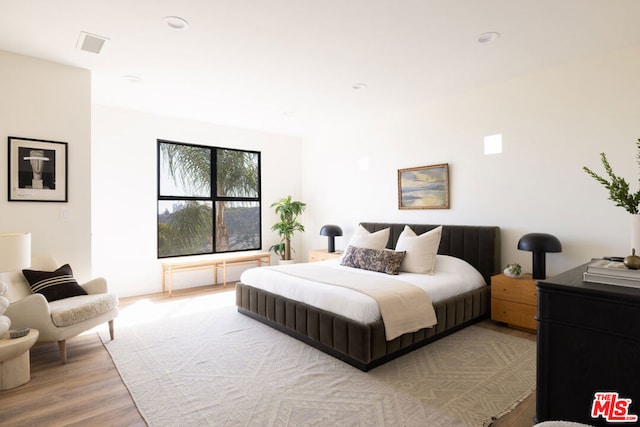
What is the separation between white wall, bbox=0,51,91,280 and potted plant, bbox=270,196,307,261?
319 centimetres

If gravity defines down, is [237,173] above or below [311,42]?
below

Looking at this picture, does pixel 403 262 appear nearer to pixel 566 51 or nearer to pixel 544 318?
pixel 544 318

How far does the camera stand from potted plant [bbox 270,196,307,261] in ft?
20.9

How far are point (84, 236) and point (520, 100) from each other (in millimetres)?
5054

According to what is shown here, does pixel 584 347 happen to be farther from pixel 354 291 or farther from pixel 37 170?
pixel 37 170

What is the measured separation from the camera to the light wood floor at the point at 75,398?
83.3 inches

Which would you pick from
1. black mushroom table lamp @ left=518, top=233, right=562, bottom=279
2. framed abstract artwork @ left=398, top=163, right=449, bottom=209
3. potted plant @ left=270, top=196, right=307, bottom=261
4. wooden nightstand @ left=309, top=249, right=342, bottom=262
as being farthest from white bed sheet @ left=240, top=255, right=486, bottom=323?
potted plant @ left=270, top=196, right=307, bottom=261

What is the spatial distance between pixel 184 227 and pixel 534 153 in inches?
200

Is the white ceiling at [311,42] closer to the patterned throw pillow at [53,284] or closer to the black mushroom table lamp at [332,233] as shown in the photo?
the patterned throw pillow at [53,284]

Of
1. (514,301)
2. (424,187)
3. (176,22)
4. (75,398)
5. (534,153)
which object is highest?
(176,22)

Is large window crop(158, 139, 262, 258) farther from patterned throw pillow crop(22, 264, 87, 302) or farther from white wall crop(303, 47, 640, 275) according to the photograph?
white wall crop(303, 47, 640, 275)

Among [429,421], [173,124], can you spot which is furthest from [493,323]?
[173,124]

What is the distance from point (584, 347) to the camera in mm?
1571

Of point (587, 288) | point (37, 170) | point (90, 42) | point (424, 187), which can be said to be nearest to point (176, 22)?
point (90, 42)
